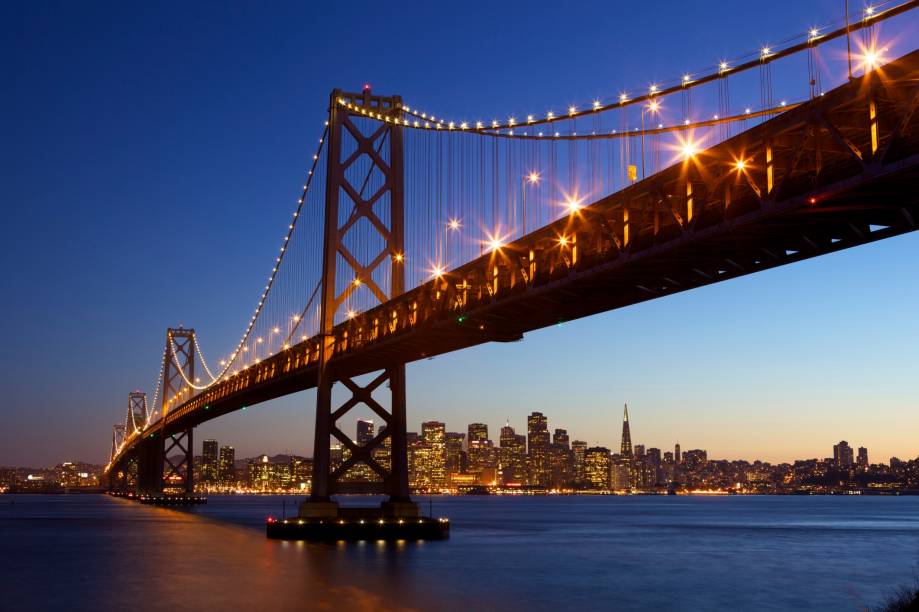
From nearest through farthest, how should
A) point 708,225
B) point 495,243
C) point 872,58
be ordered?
point 872,58 < point 708,225 < point 495,243

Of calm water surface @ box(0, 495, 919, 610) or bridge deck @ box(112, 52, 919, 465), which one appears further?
calm water surface @ box(0, 495, 919, 610)

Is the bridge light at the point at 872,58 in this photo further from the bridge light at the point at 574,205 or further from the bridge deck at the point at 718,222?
the bridge light at the point at 574,205

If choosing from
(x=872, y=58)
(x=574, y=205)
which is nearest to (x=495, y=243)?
(x=574, y=205)

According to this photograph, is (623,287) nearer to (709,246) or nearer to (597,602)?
(709,246)

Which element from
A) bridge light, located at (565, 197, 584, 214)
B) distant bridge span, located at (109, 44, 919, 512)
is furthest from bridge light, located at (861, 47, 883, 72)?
bridge light, located at (565, 197, 584, 214)

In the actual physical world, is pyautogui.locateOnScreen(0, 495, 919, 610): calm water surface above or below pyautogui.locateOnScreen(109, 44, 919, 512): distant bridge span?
below

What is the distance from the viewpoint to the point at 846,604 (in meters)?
31.8

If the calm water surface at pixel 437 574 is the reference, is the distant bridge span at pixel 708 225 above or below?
above

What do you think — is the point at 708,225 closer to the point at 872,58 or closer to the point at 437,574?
the point at 872,58

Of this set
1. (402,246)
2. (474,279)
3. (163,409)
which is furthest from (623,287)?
(163,409)

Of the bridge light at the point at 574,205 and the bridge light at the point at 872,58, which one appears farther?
the bridge light at the point at 574,205

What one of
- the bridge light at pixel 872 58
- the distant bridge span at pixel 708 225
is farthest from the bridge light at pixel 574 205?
the bridge light at pixel 872 58

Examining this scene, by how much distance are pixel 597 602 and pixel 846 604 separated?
307 inches

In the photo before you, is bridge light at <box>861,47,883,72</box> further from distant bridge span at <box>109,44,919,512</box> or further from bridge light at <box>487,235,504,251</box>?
bridge light at <box>487,235,504,251</box>
